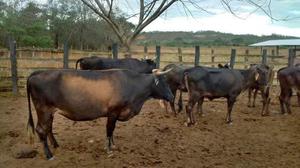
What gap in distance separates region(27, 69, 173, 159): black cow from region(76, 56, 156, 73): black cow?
4251 millimetres

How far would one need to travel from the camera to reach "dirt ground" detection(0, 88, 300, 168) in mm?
6125

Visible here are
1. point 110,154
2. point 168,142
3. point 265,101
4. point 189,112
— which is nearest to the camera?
point 110,154

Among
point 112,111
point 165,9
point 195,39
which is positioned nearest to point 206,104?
point 165,9

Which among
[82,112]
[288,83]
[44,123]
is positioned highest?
[288,83]

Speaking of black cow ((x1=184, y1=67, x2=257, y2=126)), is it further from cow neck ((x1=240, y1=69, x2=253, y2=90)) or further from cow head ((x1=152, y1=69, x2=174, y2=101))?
cow head ((x1=152, y1=69, x2=174, y2=101))

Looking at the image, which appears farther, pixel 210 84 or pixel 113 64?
pixel 113 64

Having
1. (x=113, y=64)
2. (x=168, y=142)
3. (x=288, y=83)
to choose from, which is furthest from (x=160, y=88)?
(x=288, y=83)

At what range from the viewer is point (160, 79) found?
23.5ft

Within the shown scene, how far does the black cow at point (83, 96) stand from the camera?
20.1 feet

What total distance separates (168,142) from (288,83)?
498cm

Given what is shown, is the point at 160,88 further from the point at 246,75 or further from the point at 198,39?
the point at 198,39

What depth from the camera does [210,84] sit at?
894 cm

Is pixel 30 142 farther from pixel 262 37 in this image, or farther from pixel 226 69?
pixel 262 37

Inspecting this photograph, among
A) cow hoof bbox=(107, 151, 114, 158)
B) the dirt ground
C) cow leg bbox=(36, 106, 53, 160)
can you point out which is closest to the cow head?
the dirt ground
